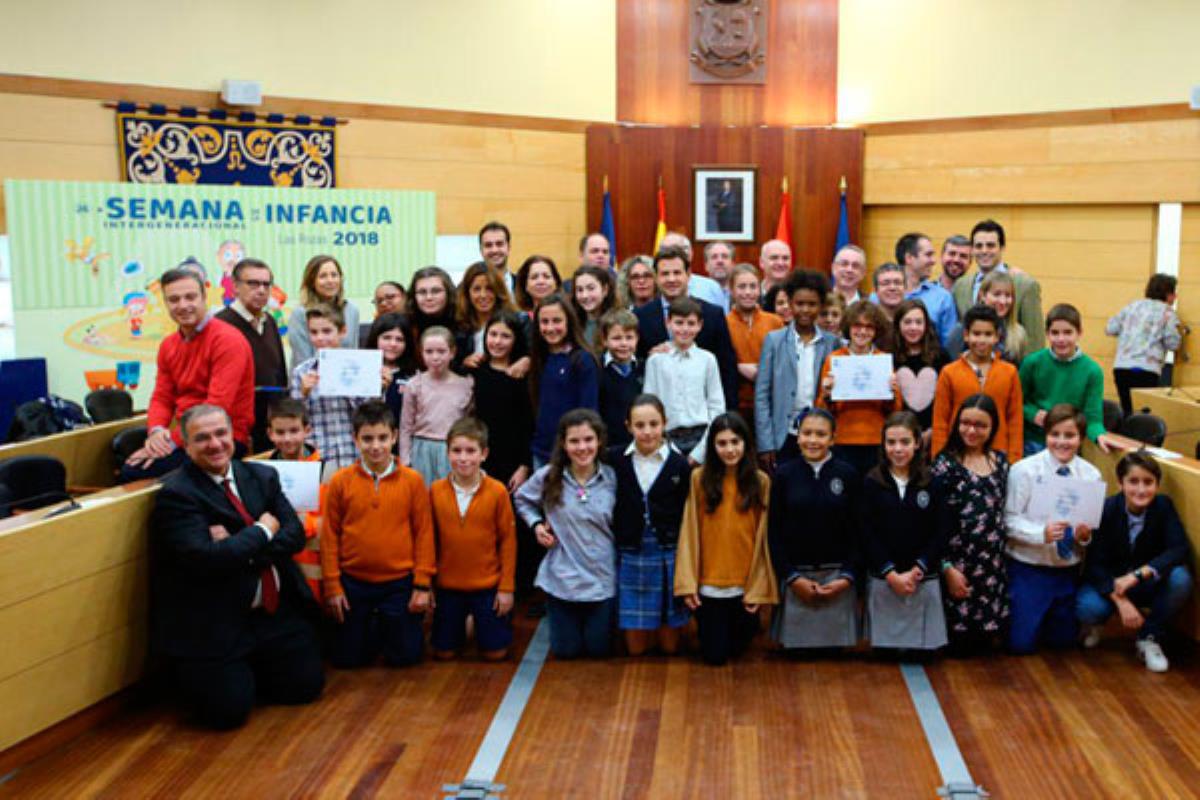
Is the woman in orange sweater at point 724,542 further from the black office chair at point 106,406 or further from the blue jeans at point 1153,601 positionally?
the black office chair at point 106,406

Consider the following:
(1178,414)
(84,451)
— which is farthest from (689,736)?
(1178,414)

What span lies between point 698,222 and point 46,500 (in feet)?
20.7

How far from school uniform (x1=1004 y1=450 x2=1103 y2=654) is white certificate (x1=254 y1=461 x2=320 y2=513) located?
108 inches

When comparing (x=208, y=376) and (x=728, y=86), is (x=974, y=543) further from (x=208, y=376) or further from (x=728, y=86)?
(x=728, y=86)

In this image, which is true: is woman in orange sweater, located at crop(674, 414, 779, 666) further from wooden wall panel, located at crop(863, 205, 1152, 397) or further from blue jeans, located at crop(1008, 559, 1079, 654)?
wooden wall panel, located at crop(863, 205, 1152, 397)

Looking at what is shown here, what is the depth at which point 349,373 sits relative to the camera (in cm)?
485

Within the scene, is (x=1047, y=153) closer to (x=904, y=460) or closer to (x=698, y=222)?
(x=698, y=222)

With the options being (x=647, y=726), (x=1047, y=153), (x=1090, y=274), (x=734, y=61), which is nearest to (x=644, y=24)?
(x=734, y=61)

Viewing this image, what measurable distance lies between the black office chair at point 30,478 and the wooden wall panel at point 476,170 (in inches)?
150

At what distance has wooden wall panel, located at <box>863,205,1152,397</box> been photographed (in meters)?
8.75

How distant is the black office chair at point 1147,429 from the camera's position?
210 inches

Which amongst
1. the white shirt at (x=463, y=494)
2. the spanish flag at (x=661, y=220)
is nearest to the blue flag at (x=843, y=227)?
the spanish flag at (x=661, y=220)

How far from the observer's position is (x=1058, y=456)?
448 centimetres

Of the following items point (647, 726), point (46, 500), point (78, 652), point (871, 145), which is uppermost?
point (871, 145)
